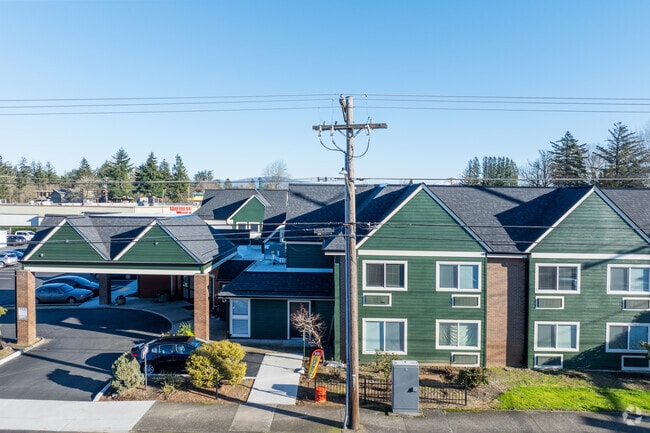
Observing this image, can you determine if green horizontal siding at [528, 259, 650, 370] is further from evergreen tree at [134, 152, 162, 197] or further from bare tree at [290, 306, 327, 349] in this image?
evergreen tree at [134, 152, 162, 197]

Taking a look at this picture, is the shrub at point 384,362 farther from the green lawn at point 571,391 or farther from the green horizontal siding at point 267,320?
the green horizontal siding at point 267,320

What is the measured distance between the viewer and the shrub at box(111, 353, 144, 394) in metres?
15.7

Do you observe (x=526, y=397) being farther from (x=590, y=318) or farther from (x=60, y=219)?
(x=60, y=219)

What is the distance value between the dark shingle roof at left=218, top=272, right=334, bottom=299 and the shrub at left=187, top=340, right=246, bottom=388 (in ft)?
18.3

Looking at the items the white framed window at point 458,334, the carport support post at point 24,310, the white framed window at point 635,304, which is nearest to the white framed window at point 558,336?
the white framed window at point 635,304

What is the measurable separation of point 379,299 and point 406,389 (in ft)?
17.2

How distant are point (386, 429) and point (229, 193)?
44.0 metres

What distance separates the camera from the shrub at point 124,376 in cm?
1567

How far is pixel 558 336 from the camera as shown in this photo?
1944cm

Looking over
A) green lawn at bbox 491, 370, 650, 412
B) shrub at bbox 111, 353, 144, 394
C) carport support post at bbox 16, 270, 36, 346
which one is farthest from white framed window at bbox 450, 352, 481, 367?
carport support post at bbox 16, 270, 36, 346

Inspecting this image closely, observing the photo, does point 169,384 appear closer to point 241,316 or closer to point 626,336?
point 241,316

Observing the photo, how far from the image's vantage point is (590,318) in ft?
63.5

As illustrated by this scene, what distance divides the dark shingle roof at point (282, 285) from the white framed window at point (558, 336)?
31.4 feet

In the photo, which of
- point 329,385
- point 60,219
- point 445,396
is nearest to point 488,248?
point 445,396
